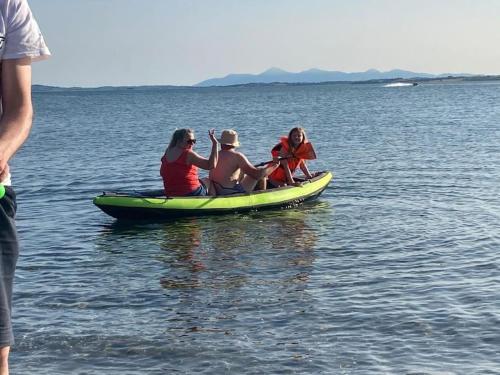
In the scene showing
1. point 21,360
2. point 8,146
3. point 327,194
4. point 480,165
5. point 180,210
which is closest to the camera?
point 8,146

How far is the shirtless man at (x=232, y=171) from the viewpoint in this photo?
1435 cm

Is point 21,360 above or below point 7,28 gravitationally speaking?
below

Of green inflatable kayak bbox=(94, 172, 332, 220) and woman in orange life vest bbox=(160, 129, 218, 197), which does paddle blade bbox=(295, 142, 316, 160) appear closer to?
green inflatable kayak bbox=(94, 172, 332, 220)

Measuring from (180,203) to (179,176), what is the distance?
445 mm

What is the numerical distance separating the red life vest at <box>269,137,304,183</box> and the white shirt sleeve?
12549 mm

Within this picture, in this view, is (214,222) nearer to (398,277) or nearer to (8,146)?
(398,277)

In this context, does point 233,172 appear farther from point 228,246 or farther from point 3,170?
point 3,170

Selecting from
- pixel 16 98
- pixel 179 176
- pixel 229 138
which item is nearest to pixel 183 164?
pixel 179 176

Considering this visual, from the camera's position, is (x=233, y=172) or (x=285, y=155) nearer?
(x=233, y=172)

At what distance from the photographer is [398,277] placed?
9.77 meters

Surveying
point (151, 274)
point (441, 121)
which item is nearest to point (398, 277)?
point (151, 274)

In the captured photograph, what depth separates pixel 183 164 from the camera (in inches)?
542

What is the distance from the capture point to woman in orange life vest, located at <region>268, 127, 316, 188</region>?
15641 mm

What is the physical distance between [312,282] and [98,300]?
7.89ft
